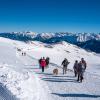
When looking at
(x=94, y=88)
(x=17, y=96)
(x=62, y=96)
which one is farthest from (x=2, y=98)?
(x=94, y=88)

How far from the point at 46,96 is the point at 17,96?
11.0 ft

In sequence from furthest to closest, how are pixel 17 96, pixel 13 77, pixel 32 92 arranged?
1. pixel 13 77
2. pixel 32 92
3. pixel 17 96

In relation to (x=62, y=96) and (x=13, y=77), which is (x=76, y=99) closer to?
(x=62, y=96)

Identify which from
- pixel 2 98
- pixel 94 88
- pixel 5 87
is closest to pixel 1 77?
pixel 5 87

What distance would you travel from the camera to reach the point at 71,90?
20.3 meters

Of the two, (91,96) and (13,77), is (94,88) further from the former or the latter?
(13,77)

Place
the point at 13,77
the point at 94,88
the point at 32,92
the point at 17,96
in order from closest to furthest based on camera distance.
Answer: the point at 17,96 < the point at 32,92 < the point at 13,77 < the point at 94,88

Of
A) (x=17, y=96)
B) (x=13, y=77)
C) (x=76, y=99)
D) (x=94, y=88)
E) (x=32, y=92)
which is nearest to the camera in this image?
(x=17, y=96)

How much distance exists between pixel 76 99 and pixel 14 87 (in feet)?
13.1

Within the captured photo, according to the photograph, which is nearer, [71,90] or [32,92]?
[32,92]

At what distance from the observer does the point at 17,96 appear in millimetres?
14555

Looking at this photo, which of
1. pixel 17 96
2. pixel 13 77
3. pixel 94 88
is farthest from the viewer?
pixel 94 88

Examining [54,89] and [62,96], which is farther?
[54,89]

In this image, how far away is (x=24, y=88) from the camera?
16312mm
